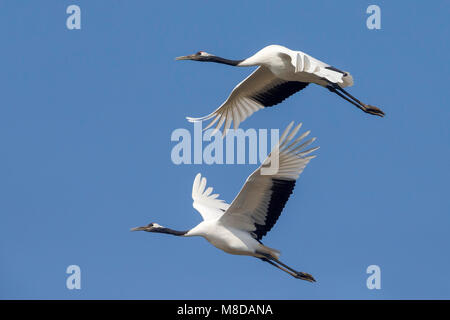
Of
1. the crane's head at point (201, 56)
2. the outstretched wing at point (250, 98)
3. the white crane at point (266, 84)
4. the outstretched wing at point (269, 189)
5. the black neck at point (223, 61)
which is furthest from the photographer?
the outstretched wing at point (250, 98)

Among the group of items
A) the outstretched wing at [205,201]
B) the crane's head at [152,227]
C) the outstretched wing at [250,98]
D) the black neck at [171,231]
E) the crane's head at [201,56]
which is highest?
the crane's head at [201,56]

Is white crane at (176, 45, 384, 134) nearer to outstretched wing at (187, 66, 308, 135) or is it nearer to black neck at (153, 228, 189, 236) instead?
outstretched wing at (187, 66, 308, 135)

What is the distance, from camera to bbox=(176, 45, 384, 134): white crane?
20859mm

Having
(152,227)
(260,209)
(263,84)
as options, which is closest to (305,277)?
(260,209)

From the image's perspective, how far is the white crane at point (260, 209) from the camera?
19.9 m

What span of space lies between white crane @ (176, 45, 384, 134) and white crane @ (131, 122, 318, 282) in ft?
4.36

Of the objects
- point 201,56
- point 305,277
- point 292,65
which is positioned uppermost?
point 201,56

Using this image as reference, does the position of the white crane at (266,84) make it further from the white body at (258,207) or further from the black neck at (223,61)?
the white body at (258,207)

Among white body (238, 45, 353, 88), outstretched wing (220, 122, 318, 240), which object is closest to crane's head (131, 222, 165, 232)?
outstretched wing (220, 122, 318, 240)

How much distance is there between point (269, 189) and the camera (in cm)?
2008

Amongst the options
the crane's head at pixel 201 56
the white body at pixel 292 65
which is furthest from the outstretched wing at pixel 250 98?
the white body at pixel 292 65

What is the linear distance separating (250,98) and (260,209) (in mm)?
2650

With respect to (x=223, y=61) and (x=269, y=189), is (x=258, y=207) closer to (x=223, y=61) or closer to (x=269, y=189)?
(x=269, y=189)
